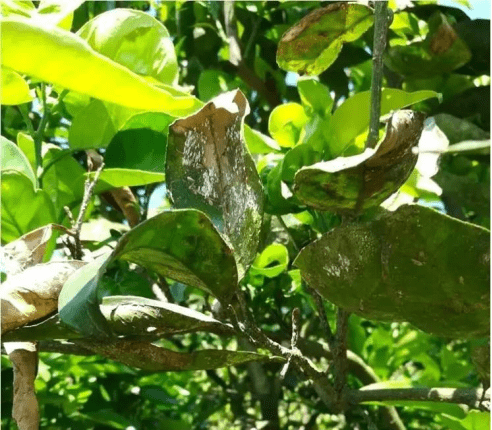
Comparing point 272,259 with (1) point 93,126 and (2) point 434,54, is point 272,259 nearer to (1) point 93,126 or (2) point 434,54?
(1) point 93,126

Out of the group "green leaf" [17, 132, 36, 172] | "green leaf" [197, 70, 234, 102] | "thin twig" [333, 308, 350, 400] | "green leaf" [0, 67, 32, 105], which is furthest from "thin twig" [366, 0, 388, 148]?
"green leaf" [197, 70, 234, 102]

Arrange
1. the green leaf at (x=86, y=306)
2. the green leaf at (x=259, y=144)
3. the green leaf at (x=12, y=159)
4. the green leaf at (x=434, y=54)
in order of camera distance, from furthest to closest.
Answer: the green leaf at (x=434, y=54) < the green leaf at (x=259, y=144) < the green leaf at (x=12, y=159) < the green leaf at (x=86, y=306)

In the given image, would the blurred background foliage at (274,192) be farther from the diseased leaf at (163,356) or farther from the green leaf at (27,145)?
the diseased leaf at (163,356)

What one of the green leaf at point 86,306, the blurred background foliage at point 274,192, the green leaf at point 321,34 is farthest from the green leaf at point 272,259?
the green leaf at point 86,306

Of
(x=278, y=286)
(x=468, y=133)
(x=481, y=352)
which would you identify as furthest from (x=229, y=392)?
(x=481, y=352)

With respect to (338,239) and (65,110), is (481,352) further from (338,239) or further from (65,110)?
(65,110)

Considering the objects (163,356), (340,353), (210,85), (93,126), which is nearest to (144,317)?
(163,356)

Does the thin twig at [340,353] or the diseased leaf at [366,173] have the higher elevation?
the diseased leaf at [366,173]
